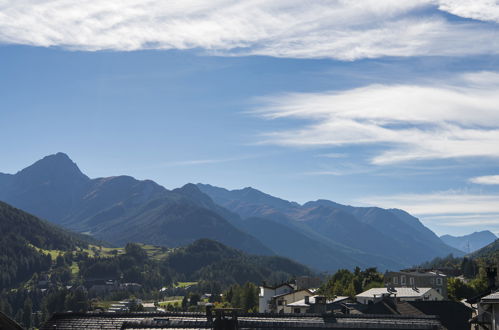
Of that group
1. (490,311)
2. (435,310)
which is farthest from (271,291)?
(490,311)

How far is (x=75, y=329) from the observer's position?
44.4 metres

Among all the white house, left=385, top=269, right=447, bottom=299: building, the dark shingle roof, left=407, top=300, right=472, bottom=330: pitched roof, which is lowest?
left=407, top=300, right=472, bottom=330: pitched roof

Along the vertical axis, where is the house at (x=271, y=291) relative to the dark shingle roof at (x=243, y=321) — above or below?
above

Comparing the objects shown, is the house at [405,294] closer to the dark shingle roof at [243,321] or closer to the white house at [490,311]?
the dark shingle roof at [243,321]

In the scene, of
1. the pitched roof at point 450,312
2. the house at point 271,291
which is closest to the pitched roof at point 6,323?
the pitched roof at point 450,312

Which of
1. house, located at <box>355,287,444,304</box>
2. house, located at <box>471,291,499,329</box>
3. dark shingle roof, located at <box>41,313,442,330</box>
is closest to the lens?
house, located at <box>471,291,499,329</box>

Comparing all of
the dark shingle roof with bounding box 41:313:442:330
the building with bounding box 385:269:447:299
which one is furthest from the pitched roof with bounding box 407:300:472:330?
the building with bounding box 385:269:447:299

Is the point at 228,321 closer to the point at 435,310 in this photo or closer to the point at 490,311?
the point at 490,311

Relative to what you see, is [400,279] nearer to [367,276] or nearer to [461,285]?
[367,276]

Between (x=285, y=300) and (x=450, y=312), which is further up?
(x=285, y=300)

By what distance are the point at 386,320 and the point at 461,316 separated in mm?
53159

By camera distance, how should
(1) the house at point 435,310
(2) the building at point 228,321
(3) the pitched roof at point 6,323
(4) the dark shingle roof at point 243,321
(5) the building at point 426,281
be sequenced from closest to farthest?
1. (3) the pitched roof at point 6,323
2. (2) the building at point 228,321
3. (4) the dark shingle roof at point 243,321
4. (1) the house at point 435,310
5. (5) the building at point 426,281

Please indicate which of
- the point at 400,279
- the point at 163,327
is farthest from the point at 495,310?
the point at 400,279

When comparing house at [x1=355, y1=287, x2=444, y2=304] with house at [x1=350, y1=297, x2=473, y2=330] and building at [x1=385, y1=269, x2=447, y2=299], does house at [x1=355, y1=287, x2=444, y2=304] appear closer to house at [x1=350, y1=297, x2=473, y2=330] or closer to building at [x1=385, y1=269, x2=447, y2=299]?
building at [x1=385, y1=269, x2=447, y2=299]
